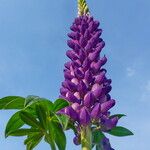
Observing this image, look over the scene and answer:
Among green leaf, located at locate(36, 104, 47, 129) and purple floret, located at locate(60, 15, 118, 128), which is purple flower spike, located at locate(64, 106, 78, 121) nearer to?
purple floret, located at locate(60, 15, 118, 128)

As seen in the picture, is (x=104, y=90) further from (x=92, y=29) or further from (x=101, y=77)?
(x=92, y=29)

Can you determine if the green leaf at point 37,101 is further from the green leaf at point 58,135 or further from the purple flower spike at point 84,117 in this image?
the purple flower spike at point 84,117

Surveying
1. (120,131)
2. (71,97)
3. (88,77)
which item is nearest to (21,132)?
(71,97)

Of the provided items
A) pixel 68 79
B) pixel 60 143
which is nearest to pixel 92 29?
pixel 68 79

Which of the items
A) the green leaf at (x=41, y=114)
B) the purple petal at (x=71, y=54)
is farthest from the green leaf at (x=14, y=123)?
the purple petal at (x=71, y=54)

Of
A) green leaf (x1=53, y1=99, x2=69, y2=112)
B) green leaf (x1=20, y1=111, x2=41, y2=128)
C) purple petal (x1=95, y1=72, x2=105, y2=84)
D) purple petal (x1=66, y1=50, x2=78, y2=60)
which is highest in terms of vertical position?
purple petal (x1=66, y1=50, x2=78, y2=60)

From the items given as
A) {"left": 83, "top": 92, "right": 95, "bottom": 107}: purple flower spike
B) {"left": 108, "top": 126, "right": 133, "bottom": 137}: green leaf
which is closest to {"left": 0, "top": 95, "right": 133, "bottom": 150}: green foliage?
{"left": 108, "top": 126, "right": 133, "bottom": 137}: green leaf
